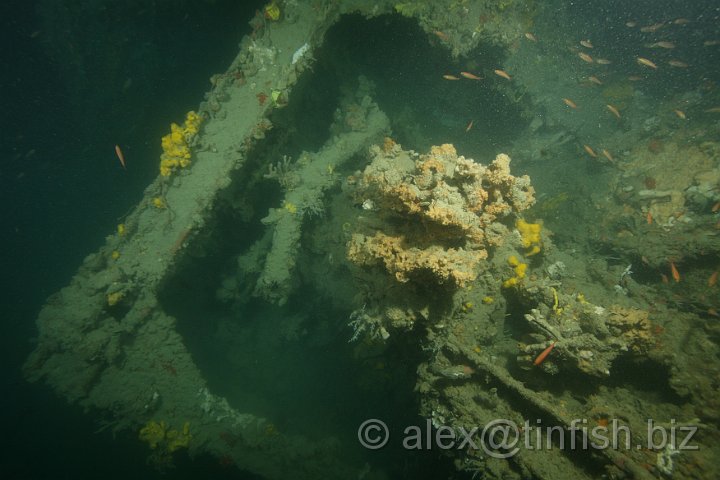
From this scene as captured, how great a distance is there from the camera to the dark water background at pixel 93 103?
7234mm

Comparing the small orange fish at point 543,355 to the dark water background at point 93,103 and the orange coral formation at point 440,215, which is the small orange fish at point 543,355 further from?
the dark water background at point 93,103

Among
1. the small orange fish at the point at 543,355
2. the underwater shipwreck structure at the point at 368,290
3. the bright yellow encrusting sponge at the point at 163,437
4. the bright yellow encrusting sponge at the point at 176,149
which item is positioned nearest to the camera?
the underwater shipwreck structure at the point at 368,290

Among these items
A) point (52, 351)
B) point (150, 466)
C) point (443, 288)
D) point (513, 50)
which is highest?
point (513, 50)

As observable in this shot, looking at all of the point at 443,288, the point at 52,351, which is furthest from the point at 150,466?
the point at 443,288

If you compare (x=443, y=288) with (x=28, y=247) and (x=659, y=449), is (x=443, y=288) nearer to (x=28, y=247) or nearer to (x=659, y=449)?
(x=659, y=449)

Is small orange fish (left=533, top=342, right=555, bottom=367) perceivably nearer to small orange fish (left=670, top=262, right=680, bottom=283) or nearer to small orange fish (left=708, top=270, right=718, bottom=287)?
small orange fish (left=670, top=262, right=680, bottom=283)

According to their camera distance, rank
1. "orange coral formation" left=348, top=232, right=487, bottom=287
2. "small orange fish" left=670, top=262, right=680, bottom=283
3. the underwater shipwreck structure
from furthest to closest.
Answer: "small orange fish" left=670, top=262, right=680, bottom=283 → the underwater shipwreck structure → "orange coral formation" left=348, top=232, right=487, bottom=287

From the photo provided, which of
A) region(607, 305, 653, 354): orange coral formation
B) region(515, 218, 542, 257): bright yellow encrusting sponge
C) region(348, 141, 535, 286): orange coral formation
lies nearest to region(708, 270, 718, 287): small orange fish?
region(607, 305, 653, 354): orange coral formation

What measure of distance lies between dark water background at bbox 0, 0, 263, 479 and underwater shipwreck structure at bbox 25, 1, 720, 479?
162cm

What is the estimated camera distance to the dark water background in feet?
23.7

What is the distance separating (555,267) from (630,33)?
1757 centimetres

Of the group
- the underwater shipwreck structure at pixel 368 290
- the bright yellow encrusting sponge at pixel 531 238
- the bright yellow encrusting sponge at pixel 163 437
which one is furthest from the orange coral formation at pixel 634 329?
the bright yellow encrusting sponge at pixel 163 437

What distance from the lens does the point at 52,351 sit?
6344mm

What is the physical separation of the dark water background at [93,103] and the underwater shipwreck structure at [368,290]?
5.31ft
